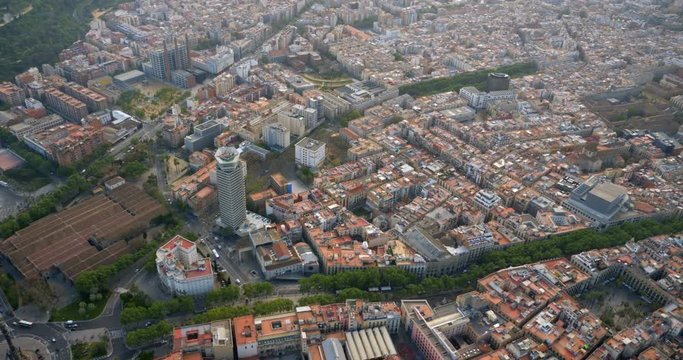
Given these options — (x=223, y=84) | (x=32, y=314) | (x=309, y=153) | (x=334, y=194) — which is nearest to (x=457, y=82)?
(x=309, y=153)

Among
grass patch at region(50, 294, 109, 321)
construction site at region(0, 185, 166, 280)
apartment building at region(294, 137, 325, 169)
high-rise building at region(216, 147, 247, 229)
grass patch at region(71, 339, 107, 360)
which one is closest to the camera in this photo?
grass patch at region(71, 339, 107, 360)

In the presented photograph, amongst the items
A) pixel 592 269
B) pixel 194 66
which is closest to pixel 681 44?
pixel 592 269

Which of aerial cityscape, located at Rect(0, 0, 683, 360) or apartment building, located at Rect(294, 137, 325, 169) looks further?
apartment building, located at Rect(294, 137, 325, 169)

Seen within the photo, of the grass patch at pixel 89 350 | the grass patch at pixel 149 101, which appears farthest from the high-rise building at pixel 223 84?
the grass patch at pixel 89 350

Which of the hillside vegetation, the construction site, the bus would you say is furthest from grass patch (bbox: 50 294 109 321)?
the hillside vegetation

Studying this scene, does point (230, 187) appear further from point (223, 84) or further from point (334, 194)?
point (223, 84)

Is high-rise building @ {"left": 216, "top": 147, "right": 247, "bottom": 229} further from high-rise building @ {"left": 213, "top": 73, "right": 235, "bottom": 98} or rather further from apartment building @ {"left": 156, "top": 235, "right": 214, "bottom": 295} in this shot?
high-rise building @ {"left": 213, "top": 73, "right": 235, "bottom": 98}
